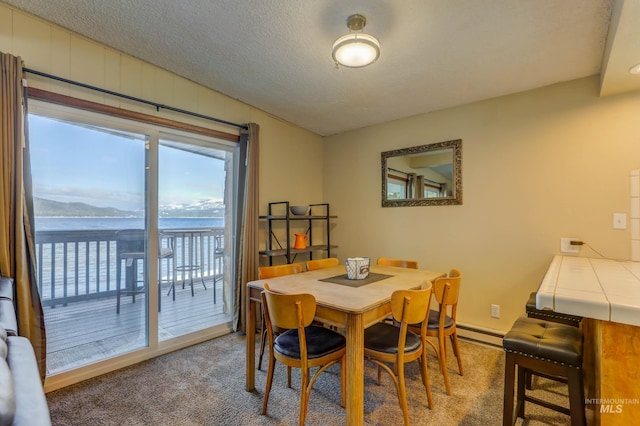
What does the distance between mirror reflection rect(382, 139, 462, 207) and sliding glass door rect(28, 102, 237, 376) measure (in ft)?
6.27

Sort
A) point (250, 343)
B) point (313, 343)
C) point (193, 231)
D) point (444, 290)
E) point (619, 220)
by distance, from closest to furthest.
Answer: point (313, 343)
point (444, 290)
point (250, 343)
point (619, 220)
point (193, 231)

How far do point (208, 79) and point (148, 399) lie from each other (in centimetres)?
266

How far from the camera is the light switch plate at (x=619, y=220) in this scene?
7.84ft

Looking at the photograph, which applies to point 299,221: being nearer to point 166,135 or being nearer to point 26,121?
point 166,135

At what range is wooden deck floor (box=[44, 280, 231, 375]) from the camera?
2.32 meters

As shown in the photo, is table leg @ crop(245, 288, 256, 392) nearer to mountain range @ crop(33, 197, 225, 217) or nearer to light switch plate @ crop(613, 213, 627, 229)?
mountain range @ crop(33, 197, 225, 217)

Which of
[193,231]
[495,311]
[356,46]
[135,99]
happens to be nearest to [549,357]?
[495,311]

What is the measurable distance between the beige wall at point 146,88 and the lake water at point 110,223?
76 centimetres

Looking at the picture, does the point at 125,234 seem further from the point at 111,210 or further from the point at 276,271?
the point at 276,271

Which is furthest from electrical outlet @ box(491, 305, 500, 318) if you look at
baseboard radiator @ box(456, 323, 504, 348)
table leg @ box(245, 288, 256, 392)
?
table leg @ box(245, 288, 256, 392)

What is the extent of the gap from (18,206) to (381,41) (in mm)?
2681

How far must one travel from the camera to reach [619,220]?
7.90 feet

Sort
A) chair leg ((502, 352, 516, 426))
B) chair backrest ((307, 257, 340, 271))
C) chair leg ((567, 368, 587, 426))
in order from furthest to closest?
chair backrest ((307, 257, 340, 271)), chair leg ((502, 352, 516, 426)), chair leg ((567, 368, 587, 426))

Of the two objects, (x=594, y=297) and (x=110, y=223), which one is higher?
(x=110, y=223)
